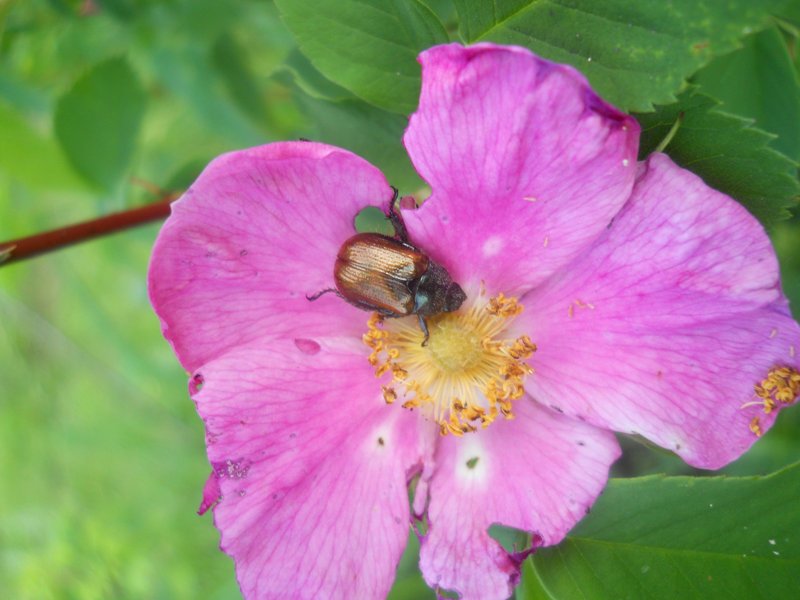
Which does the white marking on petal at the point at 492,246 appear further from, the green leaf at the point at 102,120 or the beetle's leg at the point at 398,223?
the green leaf at the point at 102,120

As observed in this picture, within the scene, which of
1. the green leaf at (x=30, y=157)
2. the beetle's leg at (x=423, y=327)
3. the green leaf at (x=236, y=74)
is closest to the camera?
the beetle's leg at (x=423, y=327)

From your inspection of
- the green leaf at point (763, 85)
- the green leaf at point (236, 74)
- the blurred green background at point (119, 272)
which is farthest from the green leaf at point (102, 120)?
the green leaf at point (763, 85)

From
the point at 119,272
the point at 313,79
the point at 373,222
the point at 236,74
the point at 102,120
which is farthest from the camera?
Result: the point at 119,272

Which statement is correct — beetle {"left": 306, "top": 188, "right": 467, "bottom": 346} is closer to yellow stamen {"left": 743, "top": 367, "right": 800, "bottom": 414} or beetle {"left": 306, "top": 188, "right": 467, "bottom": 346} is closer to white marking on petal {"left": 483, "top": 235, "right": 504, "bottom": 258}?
white marking on petal {"left": 483, "top": 235, "right": 504, "bottom": 258}

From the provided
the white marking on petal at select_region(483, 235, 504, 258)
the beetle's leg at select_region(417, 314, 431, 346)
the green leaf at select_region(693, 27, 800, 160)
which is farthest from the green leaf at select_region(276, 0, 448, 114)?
the green leaf at select_region(693, 27, 800, 160)

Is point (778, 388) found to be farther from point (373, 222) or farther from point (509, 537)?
point (373, 222)

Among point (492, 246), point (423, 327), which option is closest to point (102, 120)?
point (423, 327)

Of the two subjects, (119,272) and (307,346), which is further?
(119,272)

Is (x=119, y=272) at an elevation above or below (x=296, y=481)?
below
